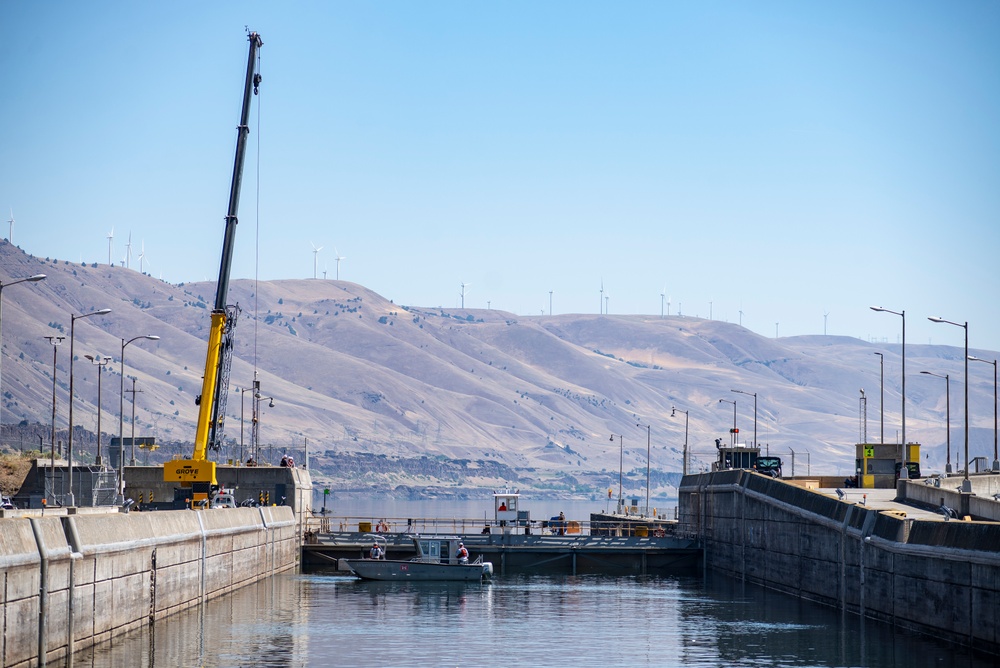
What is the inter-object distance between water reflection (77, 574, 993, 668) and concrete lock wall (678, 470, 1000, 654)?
1.16 meters

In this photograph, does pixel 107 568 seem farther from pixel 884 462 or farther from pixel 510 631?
pixel 884 462

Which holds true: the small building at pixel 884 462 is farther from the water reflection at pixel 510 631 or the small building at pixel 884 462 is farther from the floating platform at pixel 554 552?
the water reflection at pixel 510 631

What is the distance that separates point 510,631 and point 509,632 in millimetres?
380

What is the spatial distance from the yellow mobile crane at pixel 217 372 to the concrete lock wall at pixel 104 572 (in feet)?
29.1

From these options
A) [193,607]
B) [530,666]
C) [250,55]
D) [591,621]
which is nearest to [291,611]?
[193,607]

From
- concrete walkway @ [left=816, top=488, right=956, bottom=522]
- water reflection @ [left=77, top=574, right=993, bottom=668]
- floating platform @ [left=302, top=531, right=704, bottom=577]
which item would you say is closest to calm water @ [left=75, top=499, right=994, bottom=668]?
water reflection @ [left=77, top=574, right=993, bottom=668]

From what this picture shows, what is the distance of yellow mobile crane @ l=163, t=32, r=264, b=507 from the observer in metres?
86.6

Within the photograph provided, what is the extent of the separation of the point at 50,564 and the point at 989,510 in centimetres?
4507

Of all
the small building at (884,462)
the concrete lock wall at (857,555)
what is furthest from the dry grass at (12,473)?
the small building at (884,462)

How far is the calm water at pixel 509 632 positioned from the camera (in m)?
53.4

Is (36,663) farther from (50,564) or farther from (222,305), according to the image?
(222,305)

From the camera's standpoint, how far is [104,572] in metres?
48.8

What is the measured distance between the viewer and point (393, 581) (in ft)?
298

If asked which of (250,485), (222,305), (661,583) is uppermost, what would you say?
(222,305)
